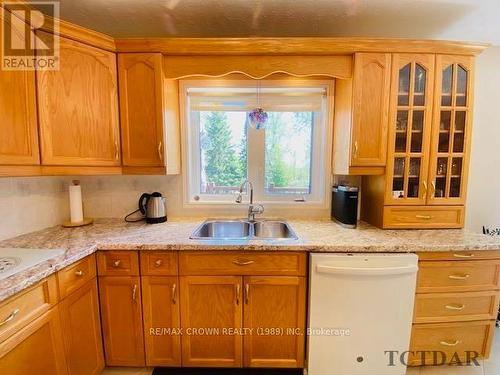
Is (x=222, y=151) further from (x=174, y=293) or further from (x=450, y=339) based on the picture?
(x=450, y=339)

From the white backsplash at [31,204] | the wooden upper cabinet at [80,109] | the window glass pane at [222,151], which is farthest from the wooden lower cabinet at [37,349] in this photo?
the window glass pane at [222,151]

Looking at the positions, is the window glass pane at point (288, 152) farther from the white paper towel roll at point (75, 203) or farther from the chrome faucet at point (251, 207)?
the white paper towel roll at point (75, 203)

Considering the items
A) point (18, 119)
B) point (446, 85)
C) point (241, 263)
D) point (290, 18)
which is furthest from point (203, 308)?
point (446, 85)

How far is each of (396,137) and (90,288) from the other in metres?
2.19

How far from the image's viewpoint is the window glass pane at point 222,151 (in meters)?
2.04

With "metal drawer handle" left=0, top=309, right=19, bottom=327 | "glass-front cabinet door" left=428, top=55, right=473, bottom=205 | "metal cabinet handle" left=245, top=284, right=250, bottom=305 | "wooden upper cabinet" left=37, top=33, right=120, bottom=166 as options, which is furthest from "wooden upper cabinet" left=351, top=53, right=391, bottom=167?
"metal drawer handle" left=0, top=309, right=19, bottom=327

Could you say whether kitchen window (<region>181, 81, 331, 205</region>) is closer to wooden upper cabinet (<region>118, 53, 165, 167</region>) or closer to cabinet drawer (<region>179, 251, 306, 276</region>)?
wooden upper cabinet (<region>118, 53, 165, 167</region>)

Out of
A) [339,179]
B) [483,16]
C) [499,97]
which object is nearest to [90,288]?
[339,179]

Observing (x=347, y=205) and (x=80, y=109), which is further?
(x=347, y=205)

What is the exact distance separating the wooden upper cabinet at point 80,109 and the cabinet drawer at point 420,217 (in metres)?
1.97

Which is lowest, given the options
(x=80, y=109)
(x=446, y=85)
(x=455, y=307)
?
(x=455, y=307)

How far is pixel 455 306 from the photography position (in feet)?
4.84

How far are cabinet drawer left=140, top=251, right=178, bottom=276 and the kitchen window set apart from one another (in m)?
0.70

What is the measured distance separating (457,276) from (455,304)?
0.62 ft
